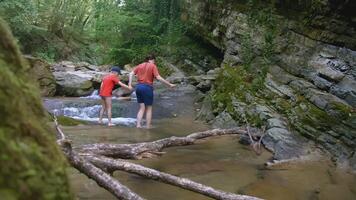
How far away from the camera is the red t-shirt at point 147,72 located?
411 inches

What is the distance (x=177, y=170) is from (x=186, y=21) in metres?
15.1

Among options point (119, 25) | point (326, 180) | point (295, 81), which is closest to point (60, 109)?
point (295, 81)

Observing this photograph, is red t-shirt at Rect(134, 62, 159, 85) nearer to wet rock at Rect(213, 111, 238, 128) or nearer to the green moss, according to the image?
wet rock at Rect(213, 111, 238, 128)

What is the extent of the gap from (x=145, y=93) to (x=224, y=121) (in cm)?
239

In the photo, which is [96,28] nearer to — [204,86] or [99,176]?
[204,86]

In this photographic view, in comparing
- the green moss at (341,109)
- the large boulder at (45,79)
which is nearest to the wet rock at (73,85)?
the large boulder at (45,79)

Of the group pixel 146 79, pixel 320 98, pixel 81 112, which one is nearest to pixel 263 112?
pixel 320 98

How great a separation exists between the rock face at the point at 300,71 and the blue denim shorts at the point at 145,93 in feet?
7.77

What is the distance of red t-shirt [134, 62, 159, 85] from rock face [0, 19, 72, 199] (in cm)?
872

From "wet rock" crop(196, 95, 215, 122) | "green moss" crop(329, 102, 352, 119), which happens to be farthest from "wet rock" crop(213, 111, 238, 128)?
"green moss" crop(329, 102, 352, 119)

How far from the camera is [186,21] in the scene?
20.7 metres

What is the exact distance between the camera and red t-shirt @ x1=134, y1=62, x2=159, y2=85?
1044 cm

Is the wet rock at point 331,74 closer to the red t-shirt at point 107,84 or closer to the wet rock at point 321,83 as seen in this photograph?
the wet rock at point 321,83

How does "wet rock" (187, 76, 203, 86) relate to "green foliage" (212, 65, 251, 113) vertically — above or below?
below
